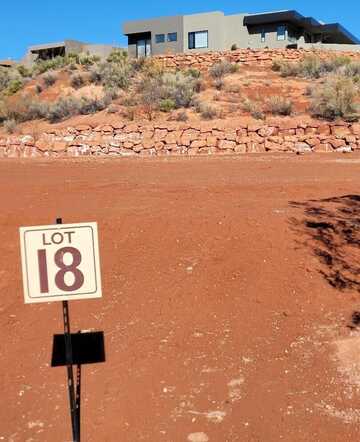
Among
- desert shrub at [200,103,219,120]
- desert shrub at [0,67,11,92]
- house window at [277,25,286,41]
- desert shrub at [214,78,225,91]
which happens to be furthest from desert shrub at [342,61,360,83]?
desert shrub at [0,67,11,92]

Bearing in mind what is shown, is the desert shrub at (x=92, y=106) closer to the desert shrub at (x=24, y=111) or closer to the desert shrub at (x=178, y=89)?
the desert shrub at (x=24, y=111)

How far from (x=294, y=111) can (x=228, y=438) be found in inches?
760

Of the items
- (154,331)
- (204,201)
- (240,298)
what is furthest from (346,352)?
(204,201)

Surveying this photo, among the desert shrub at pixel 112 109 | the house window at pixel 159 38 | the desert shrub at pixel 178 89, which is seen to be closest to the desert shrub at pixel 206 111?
the desert shrub at pixel 178 89

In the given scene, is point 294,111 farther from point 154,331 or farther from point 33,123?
point 154,331

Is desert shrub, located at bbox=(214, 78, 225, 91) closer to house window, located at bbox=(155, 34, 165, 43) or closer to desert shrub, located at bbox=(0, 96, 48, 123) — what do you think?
desert shrub, located at bbox=(0, 96, 48, 123)

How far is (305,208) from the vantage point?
8.77m

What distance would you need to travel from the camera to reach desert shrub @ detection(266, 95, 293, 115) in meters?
22.7

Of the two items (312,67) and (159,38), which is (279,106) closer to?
(312,67)

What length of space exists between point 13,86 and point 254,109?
15964 millimetres

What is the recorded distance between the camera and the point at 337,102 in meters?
22.0

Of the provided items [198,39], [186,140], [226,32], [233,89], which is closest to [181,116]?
[186,140]

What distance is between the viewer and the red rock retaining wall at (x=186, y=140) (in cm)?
2020

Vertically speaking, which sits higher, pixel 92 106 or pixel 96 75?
pixel 96 75
